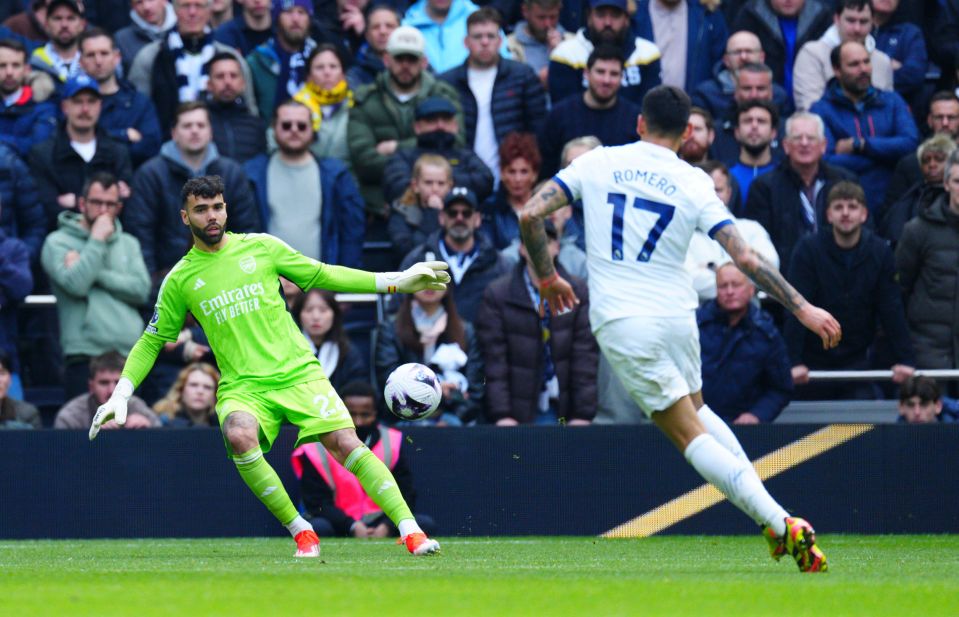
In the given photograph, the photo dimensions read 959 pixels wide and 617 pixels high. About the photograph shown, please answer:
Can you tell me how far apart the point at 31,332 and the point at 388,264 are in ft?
10.4

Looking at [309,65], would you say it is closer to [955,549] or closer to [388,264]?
[388,264]

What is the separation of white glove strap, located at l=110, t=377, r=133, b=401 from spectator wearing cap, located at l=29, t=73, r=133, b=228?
15.5ft

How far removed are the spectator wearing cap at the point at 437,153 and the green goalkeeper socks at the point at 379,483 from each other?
5.12 meters

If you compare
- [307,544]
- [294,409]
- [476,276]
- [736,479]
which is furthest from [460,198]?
[736,479]

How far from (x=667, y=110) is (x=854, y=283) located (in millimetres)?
5504

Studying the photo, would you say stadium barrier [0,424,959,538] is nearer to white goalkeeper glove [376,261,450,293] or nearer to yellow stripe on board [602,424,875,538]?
yellow stripe on board [602,424,875,538]

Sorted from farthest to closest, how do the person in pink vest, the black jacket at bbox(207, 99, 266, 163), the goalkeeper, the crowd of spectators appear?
the black jacket at bbox(207, 99, 266, 163) → the crowd of spectators → the person in pink vest → the goalkeeper

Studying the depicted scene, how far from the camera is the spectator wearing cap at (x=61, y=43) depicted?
1559 cm

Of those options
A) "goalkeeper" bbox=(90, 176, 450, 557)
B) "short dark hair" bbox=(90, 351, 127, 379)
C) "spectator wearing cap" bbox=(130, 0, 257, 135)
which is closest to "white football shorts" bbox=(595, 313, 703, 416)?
"goalkeeper" bbox=(90, 176, 450, 557)

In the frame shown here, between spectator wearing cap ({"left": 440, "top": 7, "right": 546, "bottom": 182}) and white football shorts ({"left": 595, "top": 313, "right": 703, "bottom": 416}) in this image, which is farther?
spectator wearing cap ({"left": 440, "top": 7, "right": 546, "bottom": 182})

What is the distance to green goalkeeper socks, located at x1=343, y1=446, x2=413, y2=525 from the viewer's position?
983cm

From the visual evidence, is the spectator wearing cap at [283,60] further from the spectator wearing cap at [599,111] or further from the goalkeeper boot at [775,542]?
the goalkeeper boot at [775,542]

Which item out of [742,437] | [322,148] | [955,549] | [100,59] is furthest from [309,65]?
[955,549]

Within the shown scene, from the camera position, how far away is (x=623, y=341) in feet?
28.3
